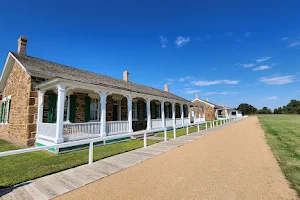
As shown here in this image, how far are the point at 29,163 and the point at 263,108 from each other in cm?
14498

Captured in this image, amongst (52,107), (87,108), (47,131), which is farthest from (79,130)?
(87,108)

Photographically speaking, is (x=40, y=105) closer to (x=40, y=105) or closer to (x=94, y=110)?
(x=40, y=105)

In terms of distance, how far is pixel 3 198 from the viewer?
3180mm

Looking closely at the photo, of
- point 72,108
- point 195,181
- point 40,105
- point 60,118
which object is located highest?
point 40,105

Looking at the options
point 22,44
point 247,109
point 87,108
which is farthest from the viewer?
point 247,109

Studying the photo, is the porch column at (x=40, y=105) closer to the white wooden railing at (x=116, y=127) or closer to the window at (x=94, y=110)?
the window at (x=94, y=110)

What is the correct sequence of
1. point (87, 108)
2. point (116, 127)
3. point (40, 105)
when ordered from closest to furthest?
point (40, 105), point (116, 127), point (87, 108)

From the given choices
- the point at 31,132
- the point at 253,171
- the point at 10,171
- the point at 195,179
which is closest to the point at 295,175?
the point at 253,171

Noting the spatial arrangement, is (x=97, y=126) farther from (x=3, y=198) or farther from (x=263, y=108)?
(x=263, y=108)

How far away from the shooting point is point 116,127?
10023 mm

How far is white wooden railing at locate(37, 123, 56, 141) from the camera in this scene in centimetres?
732

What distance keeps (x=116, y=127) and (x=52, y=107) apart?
3.70 meters

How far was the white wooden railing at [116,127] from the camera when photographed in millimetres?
9531

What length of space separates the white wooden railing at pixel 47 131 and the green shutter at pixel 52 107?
1.89ft
